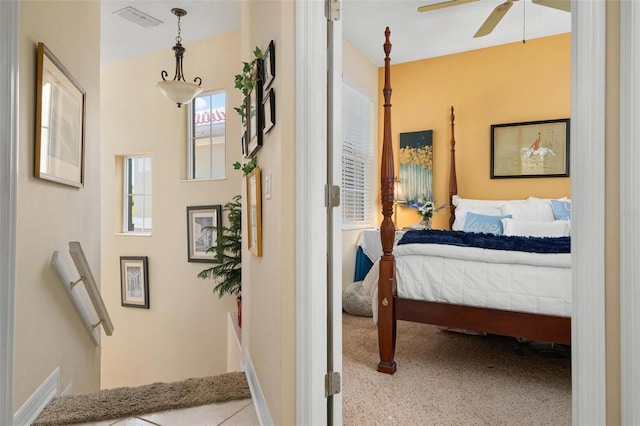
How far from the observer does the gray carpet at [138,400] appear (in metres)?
2.05

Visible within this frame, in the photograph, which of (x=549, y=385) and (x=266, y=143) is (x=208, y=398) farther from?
(x=549, y=385)

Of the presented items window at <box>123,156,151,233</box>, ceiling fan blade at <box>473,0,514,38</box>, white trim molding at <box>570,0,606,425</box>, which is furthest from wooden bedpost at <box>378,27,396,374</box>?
window at <box>123,156,151,233</box>

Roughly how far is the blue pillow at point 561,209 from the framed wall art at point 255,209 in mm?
3318

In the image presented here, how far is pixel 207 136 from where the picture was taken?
16.9ft

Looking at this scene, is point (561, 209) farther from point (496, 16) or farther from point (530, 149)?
point (496, 16)

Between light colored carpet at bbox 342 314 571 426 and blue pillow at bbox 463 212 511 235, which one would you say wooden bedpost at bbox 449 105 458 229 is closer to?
blue pillow at bbox 463 212 511 235

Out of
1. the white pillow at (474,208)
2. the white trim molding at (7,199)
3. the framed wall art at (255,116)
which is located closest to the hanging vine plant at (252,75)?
the framed wall art at (255,116)

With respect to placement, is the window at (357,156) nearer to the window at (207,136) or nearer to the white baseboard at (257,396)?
the window at (207,136)

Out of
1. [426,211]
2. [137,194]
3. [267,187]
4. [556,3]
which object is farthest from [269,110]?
[137,194]

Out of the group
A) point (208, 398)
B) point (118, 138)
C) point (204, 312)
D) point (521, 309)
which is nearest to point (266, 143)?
point (208, 398)

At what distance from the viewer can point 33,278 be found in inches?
89.8

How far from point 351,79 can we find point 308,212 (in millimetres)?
3591

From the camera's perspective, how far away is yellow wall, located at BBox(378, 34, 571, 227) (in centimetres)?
468

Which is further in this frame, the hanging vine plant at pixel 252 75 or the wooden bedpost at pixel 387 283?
the wooden bedpost at pixel 387 283
